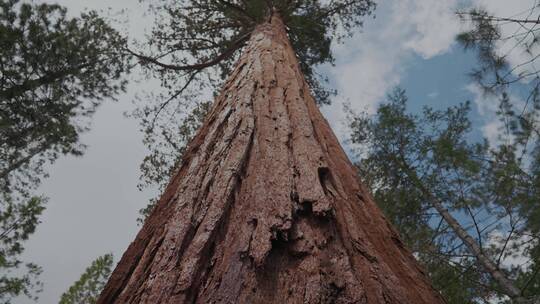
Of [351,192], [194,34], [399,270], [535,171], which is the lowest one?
[399,270]

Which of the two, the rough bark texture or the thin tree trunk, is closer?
the rough bark texture

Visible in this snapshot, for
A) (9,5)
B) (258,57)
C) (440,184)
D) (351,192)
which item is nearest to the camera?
(351,192)

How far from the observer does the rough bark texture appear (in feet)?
3.79

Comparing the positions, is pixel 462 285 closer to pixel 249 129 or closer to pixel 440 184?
pixel 440 184

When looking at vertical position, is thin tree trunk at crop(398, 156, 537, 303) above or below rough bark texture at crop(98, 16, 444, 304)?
above

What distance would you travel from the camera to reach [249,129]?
2.01 metres

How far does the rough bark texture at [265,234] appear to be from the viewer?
→ 1.15m

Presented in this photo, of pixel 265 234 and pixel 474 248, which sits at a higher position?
pixel 474 248

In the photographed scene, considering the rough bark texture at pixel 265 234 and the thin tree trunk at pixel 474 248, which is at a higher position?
the thin tree trunk at pixel 474 248

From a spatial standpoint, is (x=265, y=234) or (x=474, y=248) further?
(x=474, y=248)

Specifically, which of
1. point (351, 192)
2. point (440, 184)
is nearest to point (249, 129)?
point (351, 192)

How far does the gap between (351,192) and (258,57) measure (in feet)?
6.17

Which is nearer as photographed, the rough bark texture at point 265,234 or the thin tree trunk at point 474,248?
the rough bark texture at point 265,234

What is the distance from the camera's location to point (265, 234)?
4.19ft
